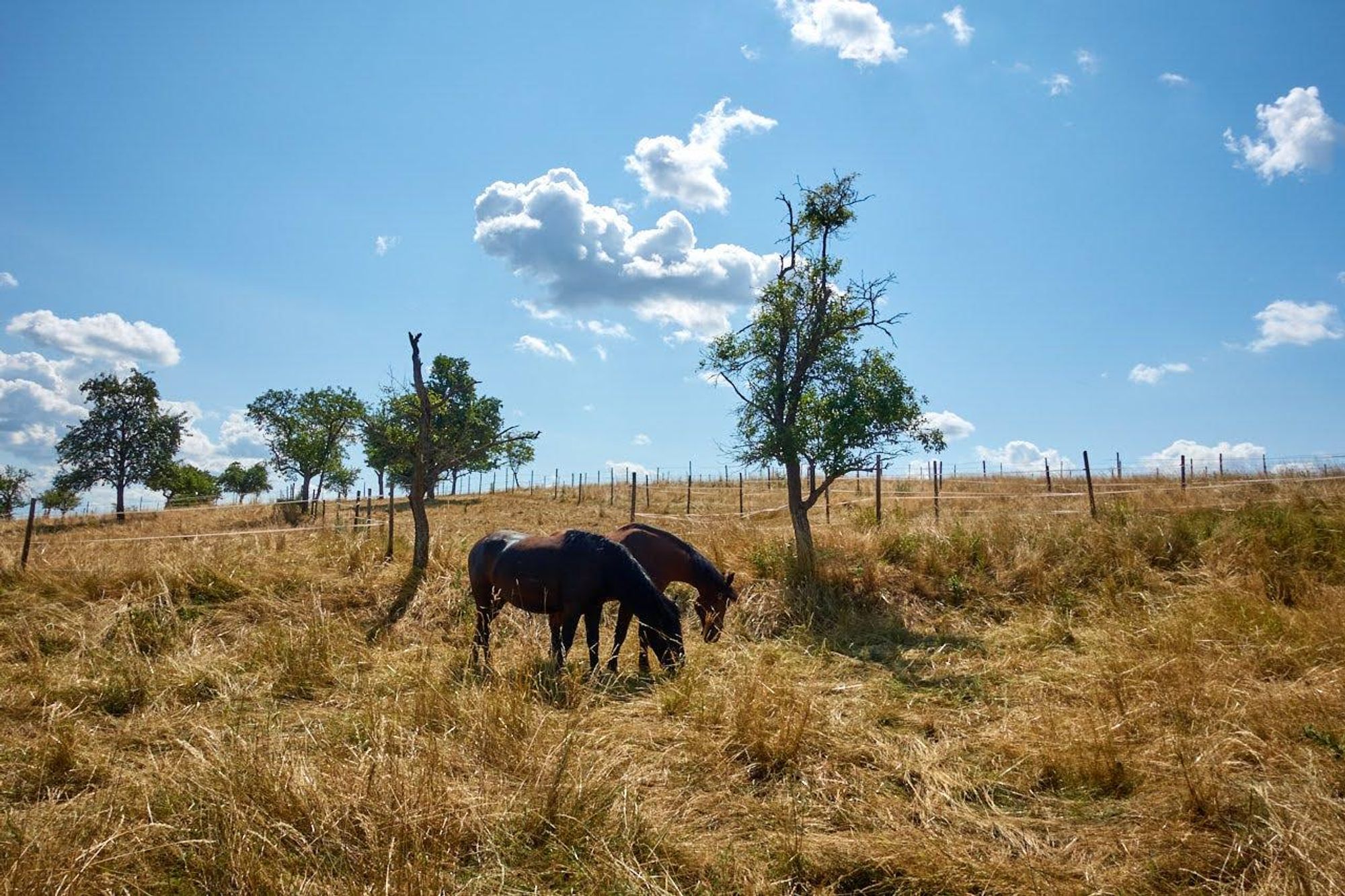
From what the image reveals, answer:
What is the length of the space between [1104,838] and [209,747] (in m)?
5.12

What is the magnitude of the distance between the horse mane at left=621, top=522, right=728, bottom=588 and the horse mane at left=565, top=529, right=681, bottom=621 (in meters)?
2.17

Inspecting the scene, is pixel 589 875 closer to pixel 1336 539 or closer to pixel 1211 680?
pixel 1211 680

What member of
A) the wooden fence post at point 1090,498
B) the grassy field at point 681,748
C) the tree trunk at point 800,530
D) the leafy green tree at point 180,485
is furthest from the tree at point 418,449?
the leafy green tree at point 180,485

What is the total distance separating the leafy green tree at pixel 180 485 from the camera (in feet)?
128

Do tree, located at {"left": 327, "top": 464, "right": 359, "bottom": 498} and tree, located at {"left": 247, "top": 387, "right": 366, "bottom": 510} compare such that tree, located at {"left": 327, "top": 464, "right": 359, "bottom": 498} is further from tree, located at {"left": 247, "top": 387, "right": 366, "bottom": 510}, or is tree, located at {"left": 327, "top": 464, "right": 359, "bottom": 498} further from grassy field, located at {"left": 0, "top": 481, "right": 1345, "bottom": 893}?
grassy field, located at {"left": 0, "top": 481, "right": 1345, "bottom": 893}

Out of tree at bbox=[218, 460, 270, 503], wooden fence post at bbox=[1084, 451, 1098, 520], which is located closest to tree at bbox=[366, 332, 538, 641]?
wooden fence post at bbox=[1084, 451, 1098, 520]

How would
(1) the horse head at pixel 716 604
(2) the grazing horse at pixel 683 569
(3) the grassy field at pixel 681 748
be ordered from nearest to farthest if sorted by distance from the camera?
(3) the grassy field at pixel 681 748 → (1) the horse head at pixel 716 604 → (2) the grazing horse at pixel 683 569

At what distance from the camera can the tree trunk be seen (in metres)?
11.6

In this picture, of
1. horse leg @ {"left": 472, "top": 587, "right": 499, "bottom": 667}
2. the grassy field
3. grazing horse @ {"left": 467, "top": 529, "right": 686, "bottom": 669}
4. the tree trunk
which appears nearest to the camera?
the grassy field

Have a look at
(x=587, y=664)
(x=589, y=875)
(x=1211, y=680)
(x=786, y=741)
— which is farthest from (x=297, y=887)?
(x=1211, y=680)

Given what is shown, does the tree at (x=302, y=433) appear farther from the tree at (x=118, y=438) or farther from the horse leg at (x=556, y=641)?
the horse leg at (x=556, y=641)

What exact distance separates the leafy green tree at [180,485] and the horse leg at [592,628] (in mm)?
37117

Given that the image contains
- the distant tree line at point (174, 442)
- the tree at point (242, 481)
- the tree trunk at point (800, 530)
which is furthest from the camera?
the tree at point (242, 481)

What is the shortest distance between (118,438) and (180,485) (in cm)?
476
